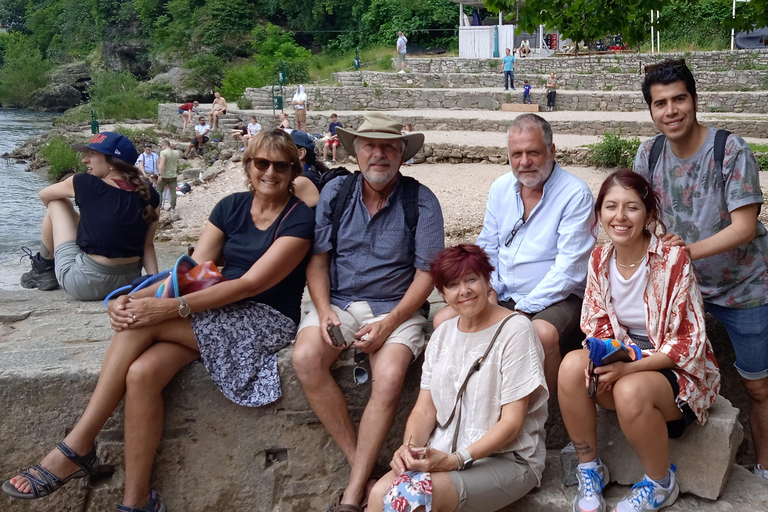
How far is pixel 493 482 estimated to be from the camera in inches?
100

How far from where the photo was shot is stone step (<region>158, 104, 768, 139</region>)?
17.2m

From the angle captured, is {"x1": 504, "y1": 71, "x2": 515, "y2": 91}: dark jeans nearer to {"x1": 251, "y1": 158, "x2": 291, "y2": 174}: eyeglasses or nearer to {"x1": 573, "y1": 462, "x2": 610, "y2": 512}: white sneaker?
{"x1": 251, "y1": 158, "x2": 291, "y2": 174}: eyeglasses

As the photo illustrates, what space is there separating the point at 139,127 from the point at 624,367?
97.6ft

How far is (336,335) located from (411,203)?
70 centimetres

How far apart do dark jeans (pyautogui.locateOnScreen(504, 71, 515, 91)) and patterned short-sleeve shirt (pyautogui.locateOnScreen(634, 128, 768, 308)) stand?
21440 mm

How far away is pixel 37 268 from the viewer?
454 centimetres

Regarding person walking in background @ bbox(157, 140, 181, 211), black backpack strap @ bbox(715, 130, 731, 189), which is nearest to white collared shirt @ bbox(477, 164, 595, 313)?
black backpack strap @ bbox(715, 130, 731, 189)

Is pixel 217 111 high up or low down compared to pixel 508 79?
Result: down

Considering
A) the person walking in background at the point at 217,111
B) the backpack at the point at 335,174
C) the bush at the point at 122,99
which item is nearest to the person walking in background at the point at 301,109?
the person walking in background at the point at 217,111

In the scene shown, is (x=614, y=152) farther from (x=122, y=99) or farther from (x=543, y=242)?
(x=122, y=99)

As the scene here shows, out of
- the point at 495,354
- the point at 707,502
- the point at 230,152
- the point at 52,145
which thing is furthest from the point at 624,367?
the point at 52,145

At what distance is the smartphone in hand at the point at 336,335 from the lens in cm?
300

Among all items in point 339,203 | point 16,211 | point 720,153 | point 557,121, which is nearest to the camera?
point 720,153

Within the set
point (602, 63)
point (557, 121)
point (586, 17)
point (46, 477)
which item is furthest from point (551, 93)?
point (46, 477)
